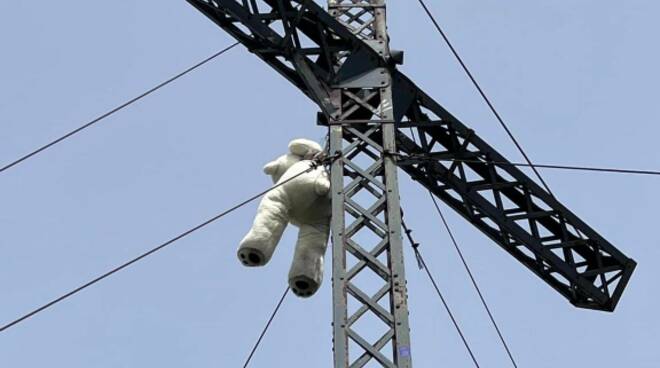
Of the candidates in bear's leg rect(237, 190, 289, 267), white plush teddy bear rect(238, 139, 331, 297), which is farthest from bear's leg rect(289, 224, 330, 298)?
bear's leg rect(237, 190, 289, 267)

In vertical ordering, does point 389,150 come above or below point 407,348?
above

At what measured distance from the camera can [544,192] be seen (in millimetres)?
10836

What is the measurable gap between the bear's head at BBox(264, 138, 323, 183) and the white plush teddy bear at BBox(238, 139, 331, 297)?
92 millimetres

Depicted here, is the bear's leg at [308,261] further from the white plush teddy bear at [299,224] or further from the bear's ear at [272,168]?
the bear's ear at [272,168]

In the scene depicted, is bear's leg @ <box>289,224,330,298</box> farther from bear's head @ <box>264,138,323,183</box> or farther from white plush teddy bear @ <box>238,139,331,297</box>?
bear's head @ <box>264,138,323,183</box>

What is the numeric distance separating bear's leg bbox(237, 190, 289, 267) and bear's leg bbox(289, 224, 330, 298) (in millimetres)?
172

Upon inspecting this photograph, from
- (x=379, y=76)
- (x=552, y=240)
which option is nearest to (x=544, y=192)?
(x=552, y=240)

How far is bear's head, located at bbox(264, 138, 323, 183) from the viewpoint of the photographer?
9906mm

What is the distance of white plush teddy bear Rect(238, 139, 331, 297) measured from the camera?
9.31 metres

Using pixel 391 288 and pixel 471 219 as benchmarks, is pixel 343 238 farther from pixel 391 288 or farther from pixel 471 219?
pixel 471 219

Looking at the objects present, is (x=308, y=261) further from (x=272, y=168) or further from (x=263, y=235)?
(x=272, y=168)

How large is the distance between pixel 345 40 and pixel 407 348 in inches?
106

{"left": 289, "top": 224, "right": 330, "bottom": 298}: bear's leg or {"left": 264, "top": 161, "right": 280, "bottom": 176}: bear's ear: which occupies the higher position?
{"left": 264, "top": 161, "right": 280, "bottom": 176}: bear's ear

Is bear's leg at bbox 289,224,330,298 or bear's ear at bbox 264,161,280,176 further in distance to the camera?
bear's ear at bbox 264,161,280,176
